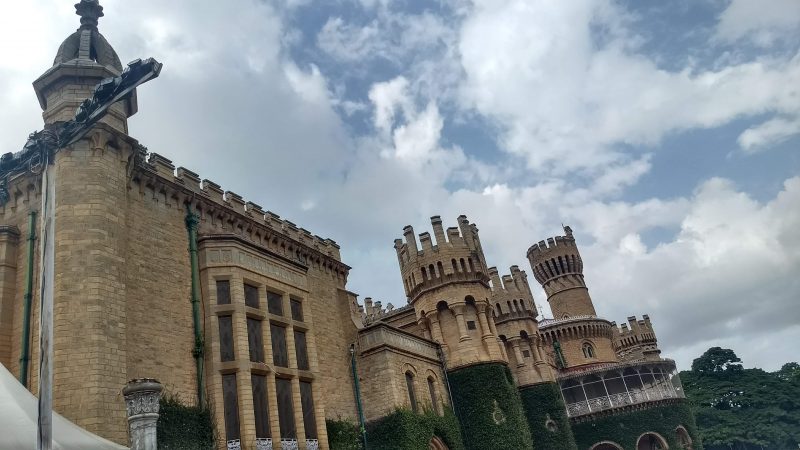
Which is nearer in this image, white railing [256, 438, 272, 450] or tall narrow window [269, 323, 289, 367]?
white railing [256, 438, 272, 450]

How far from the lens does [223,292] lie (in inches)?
767

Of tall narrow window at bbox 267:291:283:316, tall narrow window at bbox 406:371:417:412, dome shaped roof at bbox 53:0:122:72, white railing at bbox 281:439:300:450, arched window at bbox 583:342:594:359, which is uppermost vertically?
dome shaped roof at bbox 53:0:122:72

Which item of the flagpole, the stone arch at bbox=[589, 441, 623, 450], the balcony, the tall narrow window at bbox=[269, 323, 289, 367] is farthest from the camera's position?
the balcony

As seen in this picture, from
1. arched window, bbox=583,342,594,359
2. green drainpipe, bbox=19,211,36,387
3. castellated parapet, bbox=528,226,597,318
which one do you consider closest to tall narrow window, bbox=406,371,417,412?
green drainpipe, bbox=19,211,36,387

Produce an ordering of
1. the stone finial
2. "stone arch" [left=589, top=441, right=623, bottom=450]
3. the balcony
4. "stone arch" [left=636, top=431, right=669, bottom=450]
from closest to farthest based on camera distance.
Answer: the stone finial
"stone arch" [left=589, top=441, right=623, bottom=450]
"stone arch" [left=636, top=431, right=669, bottom=450]
the balcony

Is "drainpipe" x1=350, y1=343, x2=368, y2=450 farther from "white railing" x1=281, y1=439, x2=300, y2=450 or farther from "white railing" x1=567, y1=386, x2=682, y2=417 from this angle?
"white railing" x1=567, y1=386, x2=682, y2=417

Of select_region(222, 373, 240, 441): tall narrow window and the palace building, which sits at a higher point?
the palace building

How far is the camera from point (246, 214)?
2256 cm

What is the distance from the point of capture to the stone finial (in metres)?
19.0

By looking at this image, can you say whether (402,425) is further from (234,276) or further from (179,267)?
(179,267)

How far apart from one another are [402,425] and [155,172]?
535 inches

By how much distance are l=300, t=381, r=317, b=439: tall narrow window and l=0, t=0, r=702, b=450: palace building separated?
70mm

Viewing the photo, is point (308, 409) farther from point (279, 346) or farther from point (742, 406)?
point (742, 406)

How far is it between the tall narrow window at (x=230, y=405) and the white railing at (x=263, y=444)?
25.8 inches
